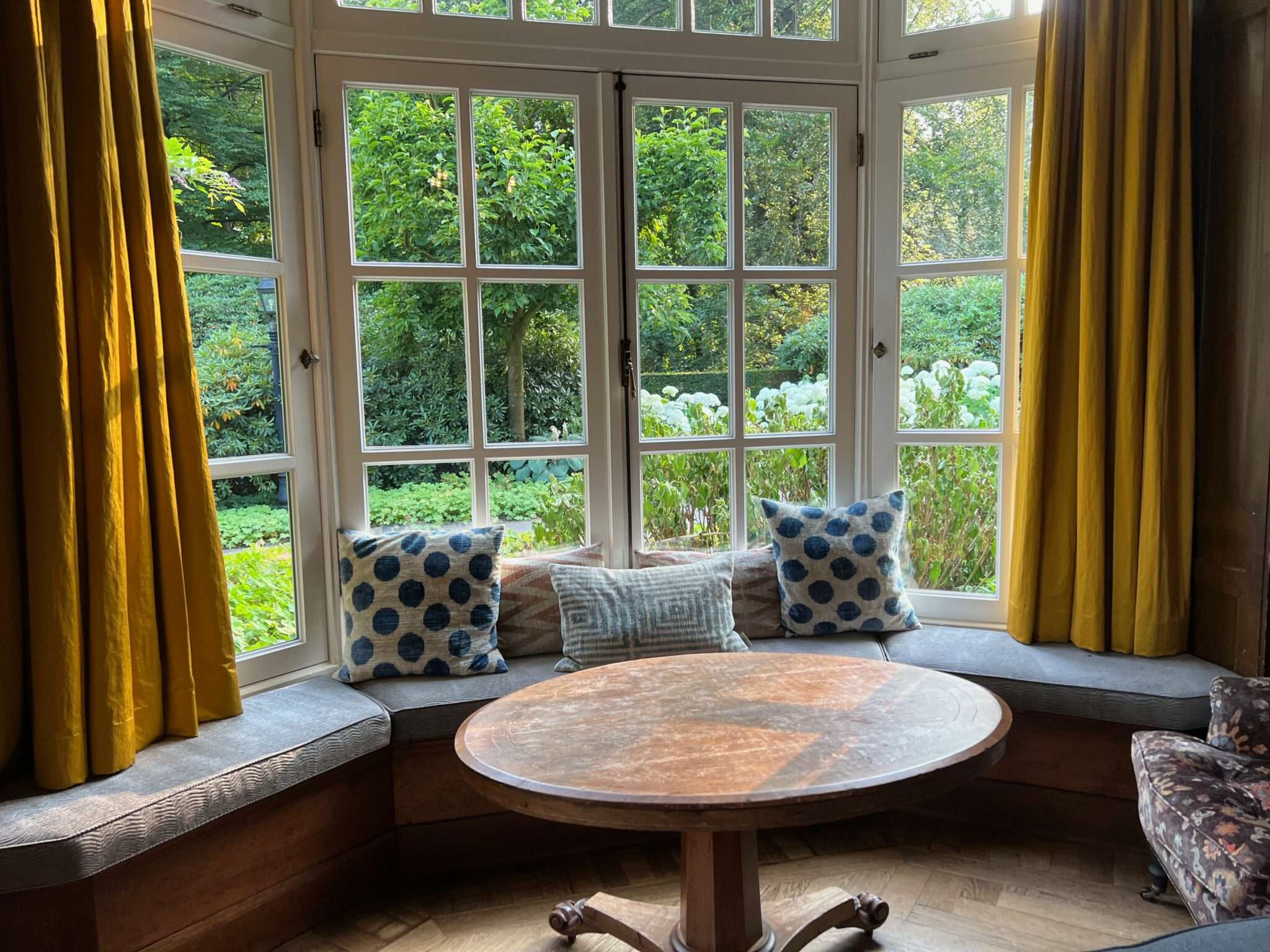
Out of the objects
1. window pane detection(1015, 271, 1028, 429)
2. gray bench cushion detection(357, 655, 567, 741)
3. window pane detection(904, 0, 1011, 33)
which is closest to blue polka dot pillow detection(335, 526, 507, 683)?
gray bench cushion detection(357, 655, 567, 741)

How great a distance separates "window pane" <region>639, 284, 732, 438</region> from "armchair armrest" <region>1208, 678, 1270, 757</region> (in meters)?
1.59

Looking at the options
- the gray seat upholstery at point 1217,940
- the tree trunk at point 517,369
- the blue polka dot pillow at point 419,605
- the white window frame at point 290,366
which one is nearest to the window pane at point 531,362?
the tree trunk at point 517,369

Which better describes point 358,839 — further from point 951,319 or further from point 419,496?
point 951,319

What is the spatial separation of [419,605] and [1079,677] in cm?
182

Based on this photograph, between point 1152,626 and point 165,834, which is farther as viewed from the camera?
point 1152,626

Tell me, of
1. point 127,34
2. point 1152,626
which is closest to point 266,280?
point 127,34

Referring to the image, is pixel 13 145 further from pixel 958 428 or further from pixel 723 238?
pixel 958 428

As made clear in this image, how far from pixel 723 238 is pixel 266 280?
55.6 inches

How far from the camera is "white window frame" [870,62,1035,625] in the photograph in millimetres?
2990

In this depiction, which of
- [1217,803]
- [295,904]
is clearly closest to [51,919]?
[295,904]

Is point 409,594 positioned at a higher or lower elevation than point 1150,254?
lower

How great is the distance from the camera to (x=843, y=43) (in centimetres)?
311

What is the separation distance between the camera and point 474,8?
2.86 meters

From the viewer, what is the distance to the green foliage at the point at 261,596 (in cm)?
267
